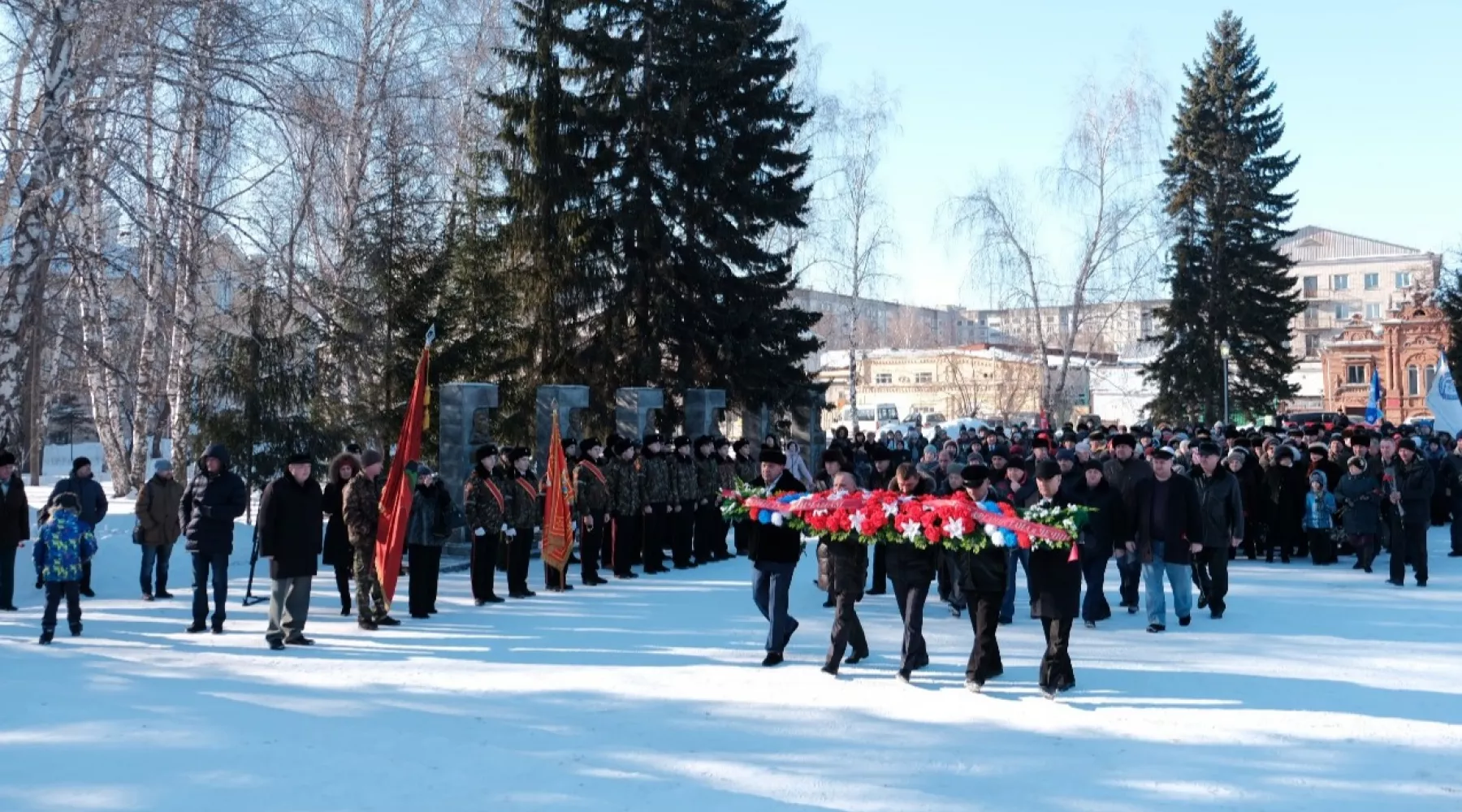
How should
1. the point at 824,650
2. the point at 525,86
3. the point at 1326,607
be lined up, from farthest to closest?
the point at 525,86 → the point at 1326,607 → the point at 824,650

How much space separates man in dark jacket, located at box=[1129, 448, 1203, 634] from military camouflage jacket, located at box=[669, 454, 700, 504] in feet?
26.3

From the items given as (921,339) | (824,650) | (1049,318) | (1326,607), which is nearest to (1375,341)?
(1049,318)

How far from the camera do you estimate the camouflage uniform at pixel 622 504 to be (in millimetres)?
18000

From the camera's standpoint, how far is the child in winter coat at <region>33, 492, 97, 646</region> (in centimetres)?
1227

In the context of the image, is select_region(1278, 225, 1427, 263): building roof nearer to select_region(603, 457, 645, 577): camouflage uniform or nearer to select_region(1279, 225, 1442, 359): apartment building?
select_region(1279, 225, 1442, 359): apartment building

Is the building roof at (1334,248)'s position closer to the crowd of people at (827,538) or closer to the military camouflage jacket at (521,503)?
the crowd of people at (827,538)

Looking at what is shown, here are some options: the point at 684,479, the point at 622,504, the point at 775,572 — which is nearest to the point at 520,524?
the point at 622,504

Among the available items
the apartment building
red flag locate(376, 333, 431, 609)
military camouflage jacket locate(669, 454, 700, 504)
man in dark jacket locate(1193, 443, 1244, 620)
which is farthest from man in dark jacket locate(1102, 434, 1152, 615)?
the apartment building

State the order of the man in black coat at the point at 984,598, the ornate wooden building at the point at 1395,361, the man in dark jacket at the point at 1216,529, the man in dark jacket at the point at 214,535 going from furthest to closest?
the ornate wooden building at the point at 1395,361
the man in dark jacket at the point at 1216,529
the man in dark jacket at the point at 214,535
the man in black coat at the point at 984,598

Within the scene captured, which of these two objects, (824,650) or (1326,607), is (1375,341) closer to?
(1326,607)

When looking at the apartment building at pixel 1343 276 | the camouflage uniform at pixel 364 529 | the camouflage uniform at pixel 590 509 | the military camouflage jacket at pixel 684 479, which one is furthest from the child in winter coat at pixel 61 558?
the apartment building at pixel 1343 276

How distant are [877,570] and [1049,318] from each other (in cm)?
4189

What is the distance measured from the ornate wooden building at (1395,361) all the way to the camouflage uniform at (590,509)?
5352 cm

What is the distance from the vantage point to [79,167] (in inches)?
594
